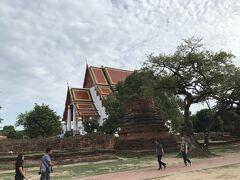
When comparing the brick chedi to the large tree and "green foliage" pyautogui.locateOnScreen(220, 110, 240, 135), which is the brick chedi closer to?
the large tree

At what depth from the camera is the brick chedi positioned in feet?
92.2

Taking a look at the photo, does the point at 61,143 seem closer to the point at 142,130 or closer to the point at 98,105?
the point at 142,130

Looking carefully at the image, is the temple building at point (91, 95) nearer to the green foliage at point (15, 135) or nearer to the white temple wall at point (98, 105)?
the white temple wall at point (98, 105)

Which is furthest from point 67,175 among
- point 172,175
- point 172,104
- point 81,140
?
point 172,104

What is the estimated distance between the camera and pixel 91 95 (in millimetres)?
62969

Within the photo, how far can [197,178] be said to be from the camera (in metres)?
13.2

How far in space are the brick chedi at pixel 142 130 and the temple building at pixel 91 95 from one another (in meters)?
28.4

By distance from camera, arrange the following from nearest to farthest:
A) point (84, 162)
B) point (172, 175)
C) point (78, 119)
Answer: point (172, 175), point (84, 162), point (78, 119)

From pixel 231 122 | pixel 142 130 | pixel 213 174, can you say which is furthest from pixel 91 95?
pixel 213 174

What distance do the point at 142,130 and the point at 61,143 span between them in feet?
35.8

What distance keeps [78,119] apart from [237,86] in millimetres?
36567

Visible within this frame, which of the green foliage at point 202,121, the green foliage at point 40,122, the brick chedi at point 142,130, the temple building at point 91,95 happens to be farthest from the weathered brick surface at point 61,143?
the green foliage at point 202,121

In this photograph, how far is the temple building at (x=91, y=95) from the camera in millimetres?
59594

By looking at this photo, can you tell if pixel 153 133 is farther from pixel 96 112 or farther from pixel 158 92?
pixel 96 112
